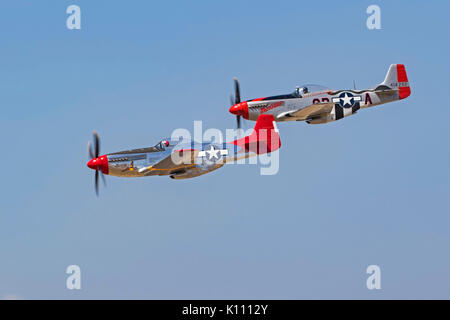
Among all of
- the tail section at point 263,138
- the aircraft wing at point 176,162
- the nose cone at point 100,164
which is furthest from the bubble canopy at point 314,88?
the nose cone at point 100,164

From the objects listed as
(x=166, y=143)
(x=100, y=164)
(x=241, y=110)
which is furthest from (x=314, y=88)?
(x=100, y=164)

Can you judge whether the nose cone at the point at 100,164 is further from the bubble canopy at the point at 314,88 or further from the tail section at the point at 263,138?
the bubble canopy at the point at 314,88

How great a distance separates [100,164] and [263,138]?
892 centimetres

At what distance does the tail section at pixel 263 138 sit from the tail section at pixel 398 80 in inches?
304

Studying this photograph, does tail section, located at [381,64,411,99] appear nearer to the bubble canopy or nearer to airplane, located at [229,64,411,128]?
airplane, located at [229,64,411,128]

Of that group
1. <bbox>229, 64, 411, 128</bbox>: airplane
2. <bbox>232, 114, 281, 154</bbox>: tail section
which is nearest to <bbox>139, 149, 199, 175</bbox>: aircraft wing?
<bbox>232, 114, 281, 154</bbox>: tail section

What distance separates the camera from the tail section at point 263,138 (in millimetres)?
58938

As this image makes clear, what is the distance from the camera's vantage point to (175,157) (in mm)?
56625

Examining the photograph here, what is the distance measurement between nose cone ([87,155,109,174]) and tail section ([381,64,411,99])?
55.1 feet

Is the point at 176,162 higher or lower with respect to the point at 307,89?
lower

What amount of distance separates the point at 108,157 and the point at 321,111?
39.7 ft

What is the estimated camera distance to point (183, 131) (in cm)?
5734

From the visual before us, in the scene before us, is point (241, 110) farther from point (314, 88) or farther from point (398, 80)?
point (398, 80)

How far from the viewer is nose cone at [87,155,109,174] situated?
5803 cm
